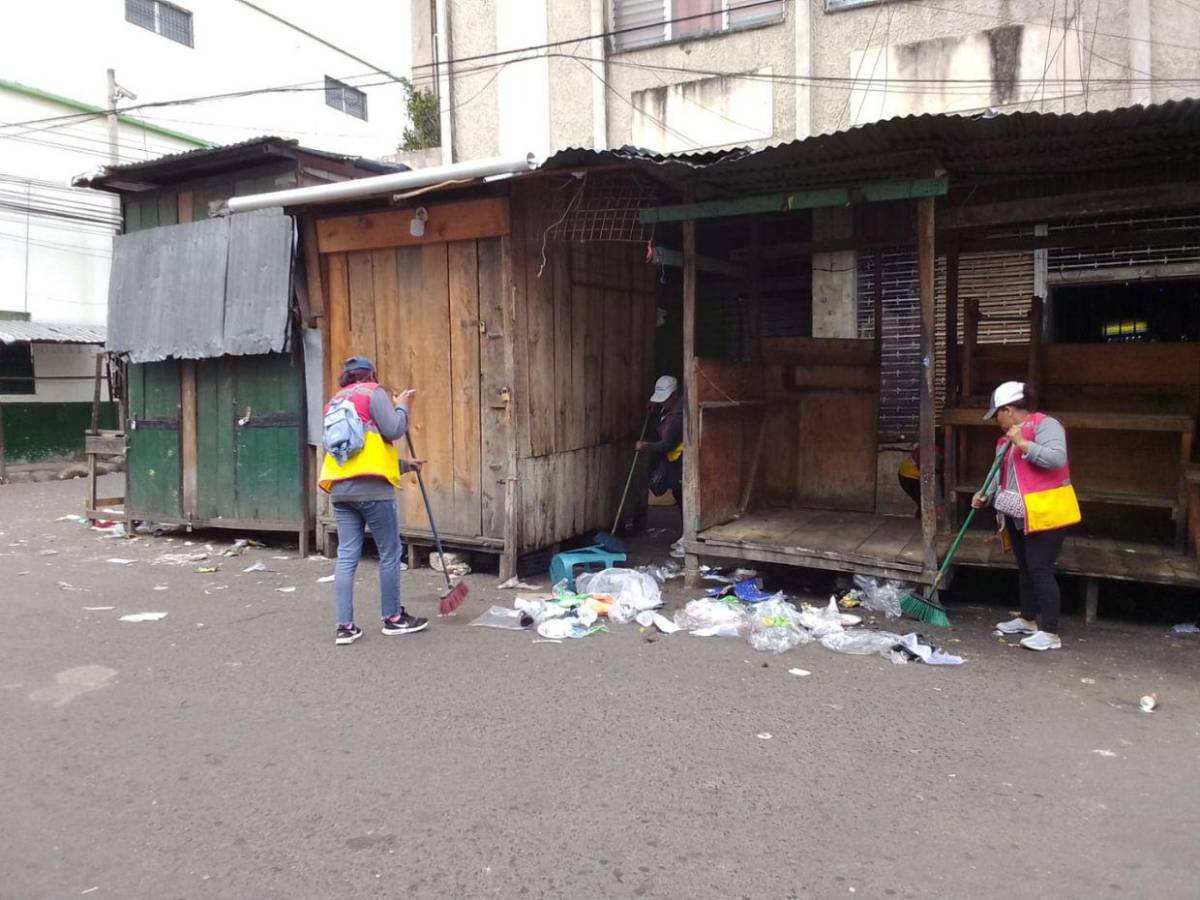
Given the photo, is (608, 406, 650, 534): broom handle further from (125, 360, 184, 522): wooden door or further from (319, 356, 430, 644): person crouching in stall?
(125, 360, 184, 522): wooden door

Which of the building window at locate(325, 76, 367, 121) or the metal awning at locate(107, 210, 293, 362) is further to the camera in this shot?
the building window at locate(325, 76, 367, 121)

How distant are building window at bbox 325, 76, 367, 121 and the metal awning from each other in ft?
59.5

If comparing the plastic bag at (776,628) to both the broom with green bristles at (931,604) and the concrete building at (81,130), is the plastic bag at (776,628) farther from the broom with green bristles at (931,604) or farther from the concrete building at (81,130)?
the concrete building at (81,130)

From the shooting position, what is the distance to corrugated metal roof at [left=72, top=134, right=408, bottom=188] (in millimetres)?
7816

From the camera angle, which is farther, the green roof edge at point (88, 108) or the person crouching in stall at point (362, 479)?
the green roof edge at point (88, 108)

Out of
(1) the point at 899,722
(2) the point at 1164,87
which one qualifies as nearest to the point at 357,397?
(1) the point at 899,722

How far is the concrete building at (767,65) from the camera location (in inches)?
330

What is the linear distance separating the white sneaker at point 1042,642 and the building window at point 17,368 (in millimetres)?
17504

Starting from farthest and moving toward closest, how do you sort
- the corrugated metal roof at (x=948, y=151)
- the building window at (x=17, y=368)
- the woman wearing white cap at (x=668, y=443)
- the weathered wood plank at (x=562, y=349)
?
the building window at (x=17, y=368)
the woman wearing white cap at (x=668, y=443)
the weathered wood plank at (x=562, y=349)
the corrugated metal roof at (x=948, y=151)

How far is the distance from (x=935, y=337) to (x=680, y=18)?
5.57 m

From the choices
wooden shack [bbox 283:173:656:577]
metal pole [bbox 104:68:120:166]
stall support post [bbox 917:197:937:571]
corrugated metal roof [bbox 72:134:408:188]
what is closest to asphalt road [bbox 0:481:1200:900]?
stall support post [bbox 917:197:937:571]

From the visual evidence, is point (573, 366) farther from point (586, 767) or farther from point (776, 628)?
point (586, 767)

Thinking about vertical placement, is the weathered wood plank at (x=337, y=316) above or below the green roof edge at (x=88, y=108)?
below

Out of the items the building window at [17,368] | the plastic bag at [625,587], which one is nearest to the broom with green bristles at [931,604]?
the plastic bag at [625,587]
